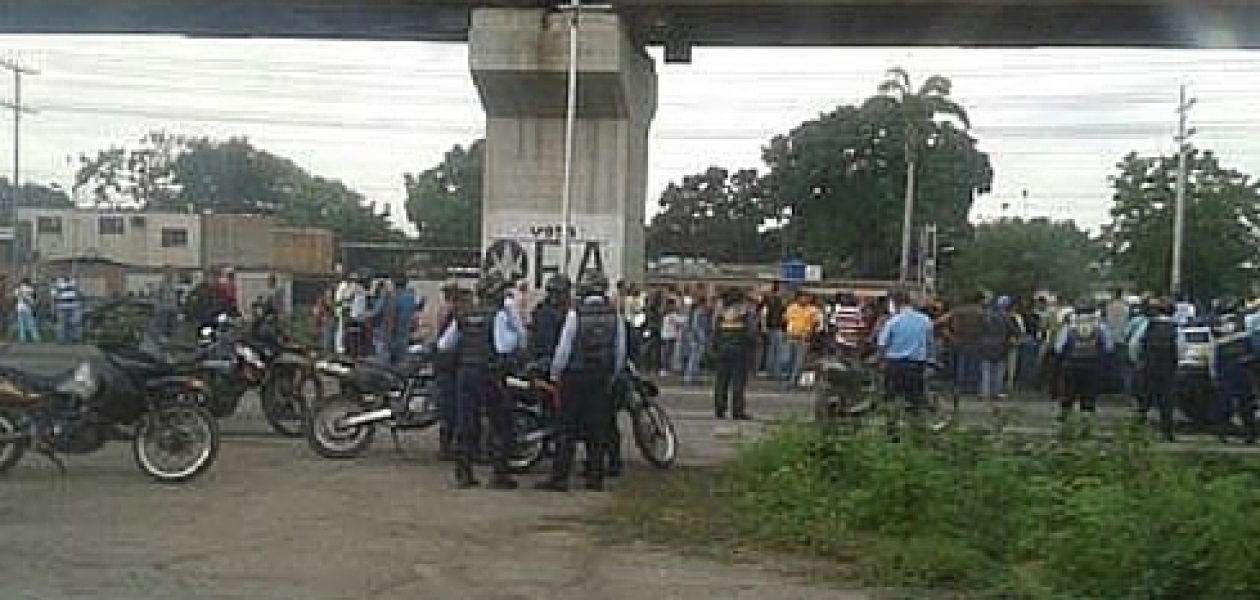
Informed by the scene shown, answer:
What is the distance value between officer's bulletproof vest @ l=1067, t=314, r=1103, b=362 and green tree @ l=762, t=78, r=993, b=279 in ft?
174

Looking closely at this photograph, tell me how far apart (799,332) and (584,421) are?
47.6 ft

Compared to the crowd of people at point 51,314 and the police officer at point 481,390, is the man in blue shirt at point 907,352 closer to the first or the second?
the police officer at point 481,390

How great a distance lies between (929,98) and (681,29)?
45.9 metres

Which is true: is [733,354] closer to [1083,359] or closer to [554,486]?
[1083,359]

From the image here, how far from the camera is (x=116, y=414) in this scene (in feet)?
45.5

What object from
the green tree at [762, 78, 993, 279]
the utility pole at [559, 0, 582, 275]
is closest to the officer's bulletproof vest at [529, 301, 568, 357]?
the utility pole at [559, 0, 582, 275]

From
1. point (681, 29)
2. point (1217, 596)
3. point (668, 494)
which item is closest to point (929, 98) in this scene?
point (681, 29)

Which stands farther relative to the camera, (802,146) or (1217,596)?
(802,146)

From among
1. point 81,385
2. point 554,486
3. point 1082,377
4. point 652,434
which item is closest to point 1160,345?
point 1082,377

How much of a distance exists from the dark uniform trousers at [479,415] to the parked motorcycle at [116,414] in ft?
6.25

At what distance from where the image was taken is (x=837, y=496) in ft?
39.1

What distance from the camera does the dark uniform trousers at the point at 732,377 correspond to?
21109 mm

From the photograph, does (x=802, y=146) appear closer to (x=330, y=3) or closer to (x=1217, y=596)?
Result: (x=330, y=3)

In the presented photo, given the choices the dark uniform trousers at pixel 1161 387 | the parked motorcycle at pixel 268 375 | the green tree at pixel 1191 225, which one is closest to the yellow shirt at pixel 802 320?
the dark uniform trousers at pixel 1161 387
